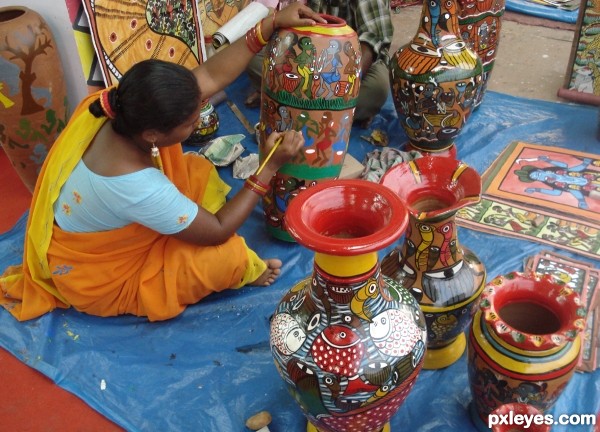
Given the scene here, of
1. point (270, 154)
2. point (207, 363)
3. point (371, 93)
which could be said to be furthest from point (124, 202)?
point (371, 93)

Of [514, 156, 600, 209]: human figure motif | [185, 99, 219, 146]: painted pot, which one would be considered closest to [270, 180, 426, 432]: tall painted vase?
[514, 156, 600, 209]: human figure motif

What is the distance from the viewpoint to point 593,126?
271 cm

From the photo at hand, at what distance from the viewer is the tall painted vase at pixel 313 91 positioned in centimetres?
172

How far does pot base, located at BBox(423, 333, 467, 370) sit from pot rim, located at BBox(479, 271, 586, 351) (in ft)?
0.95

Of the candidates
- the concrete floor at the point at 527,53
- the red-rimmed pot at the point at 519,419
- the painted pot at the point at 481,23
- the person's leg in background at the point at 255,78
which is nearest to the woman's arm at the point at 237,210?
the red-rimmed pot at the point at 519,419

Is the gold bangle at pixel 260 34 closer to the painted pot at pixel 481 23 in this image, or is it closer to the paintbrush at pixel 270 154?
the paintbrush at pixel 270 154

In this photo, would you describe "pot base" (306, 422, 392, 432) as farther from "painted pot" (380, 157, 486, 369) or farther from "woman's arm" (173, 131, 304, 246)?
"woman's arm" (173, 131, 304, 246)

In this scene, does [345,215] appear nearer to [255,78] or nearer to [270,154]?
[270,154]

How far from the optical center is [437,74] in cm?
219

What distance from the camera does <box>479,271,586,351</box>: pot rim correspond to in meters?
1.22

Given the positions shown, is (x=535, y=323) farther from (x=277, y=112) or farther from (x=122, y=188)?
(x=122, y=188)

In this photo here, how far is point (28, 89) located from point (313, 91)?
1141 millimetres

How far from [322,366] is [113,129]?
2.83 ft

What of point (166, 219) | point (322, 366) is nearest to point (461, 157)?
point (166, 219)
